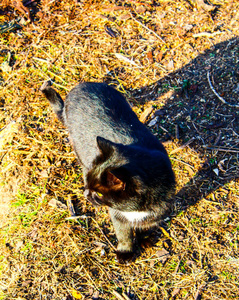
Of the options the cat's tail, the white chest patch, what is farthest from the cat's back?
the white chest patch

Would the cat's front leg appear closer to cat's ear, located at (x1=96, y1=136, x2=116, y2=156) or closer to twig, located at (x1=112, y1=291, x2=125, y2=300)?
twig, located at (x1=112, y1=291, x2=125, y2=300)

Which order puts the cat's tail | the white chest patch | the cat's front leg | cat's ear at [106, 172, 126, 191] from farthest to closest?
the cat's tail < the cat's front leg < the white chest patch < cat's ear at [106, 172, 126, 191]

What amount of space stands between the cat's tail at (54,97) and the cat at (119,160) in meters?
0.01

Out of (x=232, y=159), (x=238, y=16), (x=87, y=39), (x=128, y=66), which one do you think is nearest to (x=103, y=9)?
(x=87, y=39)

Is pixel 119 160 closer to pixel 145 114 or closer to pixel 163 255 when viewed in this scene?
pixel 163 255

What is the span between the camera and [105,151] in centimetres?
251

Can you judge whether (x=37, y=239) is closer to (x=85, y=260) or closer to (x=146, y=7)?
(x=85, y=260)

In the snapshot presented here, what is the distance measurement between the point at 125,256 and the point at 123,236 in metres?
0.32

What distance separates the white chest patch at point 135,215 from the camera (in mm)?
2818

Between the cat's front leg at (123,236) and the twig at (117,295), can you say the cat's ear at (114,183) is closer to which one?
the cat's front leg at (123,236)

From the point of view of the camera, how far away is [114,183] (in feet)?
7.94

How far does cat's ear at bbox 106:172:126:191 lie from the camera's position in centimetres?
236

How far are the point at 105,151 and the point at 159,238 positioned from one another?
168 cm

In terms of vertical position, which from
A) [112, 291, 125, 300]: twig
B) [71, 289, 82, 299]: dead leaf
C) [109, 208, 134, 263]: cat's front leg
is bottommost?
[112, 291, 125, 300]: twig
